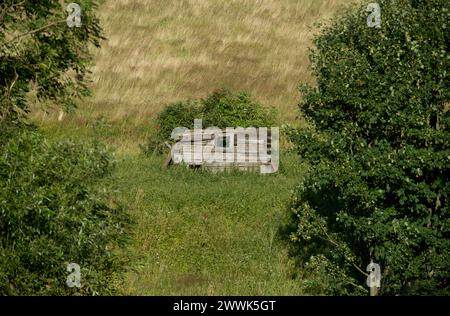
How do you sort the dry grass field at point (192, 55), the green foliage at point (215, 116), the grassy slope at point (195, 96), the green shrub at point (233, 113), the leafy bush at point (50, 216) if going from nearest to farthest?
the leafy bush at point (50, 216) → the grassy slope at point (195, 96) → the green shrub at point (233, 113) → the green foliage at point (215, 116) → the dry grass field at point (192, 55)

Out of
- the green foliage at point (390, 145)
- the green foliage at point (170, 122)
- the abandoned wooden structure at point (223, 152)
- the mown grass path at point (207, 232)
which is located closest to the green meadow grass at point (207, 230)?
the mown grass path at point (207, 232)

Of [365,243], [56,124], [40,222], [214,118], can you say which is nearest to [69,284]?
[40,222]

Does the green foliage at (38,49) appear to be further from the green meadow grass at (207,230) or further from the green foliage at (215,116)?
the green foliage at (215,116)

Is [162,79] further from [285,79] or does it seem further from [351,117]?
[351,117]

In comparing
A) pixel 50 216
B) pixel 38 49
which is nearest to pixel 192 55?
pixel 38 49

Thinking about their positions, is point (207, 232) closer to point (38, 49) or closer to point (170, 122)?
point (170, 122)

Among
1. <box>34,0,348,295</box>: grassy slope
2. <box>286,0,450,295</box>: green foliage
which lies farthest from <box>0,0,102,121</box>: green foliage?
<box>286,0,450,295</box>: green foliage
